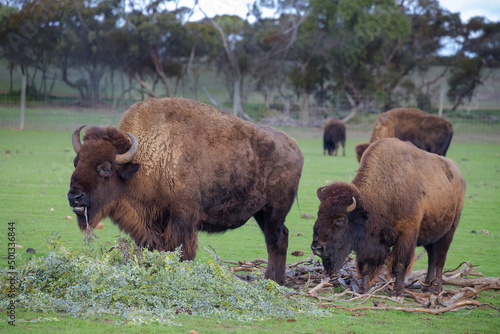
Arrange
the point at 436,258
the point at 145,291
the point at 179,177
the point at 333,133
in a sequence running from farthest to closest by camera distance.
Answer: the point at 333,133 < the point at 436,258 < the point at 179,177 < the point at 145,291

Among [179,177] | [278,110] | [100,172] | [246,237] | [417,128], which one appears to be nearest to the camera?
[100,172]

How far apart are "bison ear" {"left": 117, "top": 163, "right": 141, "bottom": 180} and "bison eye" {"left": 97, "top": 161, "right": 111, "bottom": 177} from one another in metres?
0.13

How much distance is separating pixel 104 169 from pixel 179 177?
87 centimetres

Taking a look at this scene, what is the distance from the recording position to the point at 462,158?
27031mm

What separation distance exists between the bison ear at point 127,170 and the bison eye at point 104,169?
5.1 inches

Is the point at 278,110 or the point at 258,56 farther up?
the point at 258,56

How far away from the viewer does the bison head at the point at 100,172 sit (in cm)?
607

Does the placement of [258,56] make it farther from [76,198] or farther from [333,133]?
[76,198]

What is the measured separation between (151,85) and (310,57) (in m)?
13.4

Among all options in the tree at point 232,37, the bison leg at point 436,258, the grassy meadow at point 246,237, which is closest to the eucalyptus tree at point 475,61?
the tree at point 232,37

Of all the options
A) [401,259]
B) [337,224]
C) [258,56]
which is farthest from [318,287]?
[258,56]

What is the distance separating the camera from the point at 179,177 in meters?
6.54

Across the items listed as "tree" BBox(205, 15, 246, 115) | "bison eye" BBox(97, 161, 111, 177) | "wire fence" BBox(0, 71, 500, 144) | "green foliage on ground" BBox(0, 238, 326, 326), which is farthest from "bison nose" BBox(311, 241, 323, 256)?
"tree" BBox(205, 15, 246, 115)

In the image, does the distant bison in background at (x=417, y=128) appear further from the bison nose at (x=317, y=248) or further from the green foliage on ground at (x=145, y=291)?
the green foliage on ground at (x=145, y=291)
